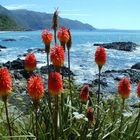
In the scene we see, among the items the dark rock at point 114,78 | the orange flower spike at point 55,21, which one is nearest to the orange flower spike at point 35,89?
the orange flower spike at point 55,21

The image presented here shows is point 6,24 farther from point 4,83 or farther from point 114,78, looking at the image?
point 4,83

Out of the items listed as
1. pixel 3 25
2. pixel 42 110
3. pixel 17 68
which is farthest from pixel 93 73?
pixel 3 25

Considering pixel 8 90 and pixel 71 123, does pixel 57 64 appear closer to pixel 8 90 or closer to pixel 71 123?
pixel 8 90

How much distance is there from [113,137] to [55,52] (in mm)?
1546

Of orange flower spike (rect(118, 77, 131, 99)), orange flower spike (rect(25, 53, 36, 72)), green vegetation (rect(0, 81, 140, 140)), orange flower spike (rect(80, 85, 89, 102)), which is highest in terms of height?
orange flower spike (rect(25, 53, 36, 72))

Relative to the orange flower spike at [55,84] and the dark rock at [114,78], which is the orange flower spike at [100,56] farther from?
the dark rock at [114,78]

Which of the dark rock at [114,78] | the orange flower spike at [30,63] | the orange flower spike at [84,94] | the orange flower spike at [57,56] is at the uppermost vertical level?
the orange flower spike at [57,56]

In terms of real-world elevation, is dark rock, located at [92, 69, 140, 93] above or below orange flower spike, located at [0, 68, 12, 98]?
below

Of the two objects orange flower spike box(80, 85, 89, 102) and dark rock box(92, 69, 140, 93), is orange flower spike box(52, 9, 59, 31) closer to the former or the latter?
orange flower spike box(80, 85, 89, 102)

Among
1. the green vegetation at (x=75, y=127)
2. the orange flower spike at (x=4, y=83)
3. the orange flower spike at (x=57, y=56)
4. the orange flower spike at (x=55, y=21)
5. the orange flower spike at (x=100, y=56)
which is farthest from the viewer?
the orange flower spike at (x=55, y=21)

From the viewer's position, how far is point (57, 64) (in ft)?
15.0

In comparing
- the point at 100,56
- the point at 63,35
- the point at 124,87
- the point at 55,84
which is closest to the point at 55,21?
the point at 63,35

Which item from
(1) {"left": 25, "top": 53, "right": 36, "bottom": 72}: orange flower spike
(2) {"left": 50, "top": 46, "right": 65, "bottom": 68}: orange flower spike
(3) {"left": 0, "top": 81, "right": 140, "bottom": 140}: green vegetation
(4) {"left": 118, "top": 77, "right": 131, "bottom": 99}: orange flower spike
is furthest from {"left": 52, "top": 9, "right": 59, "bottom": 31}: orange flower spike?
(4) {"left": 118, "top": 77, "right": 131, "bottom": 99}: orange flower spike

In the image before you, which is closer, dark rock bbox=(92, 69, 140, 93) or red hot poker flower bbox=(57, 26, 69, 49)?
red hot poker flower bbox=(57, 26, 69, 49)
